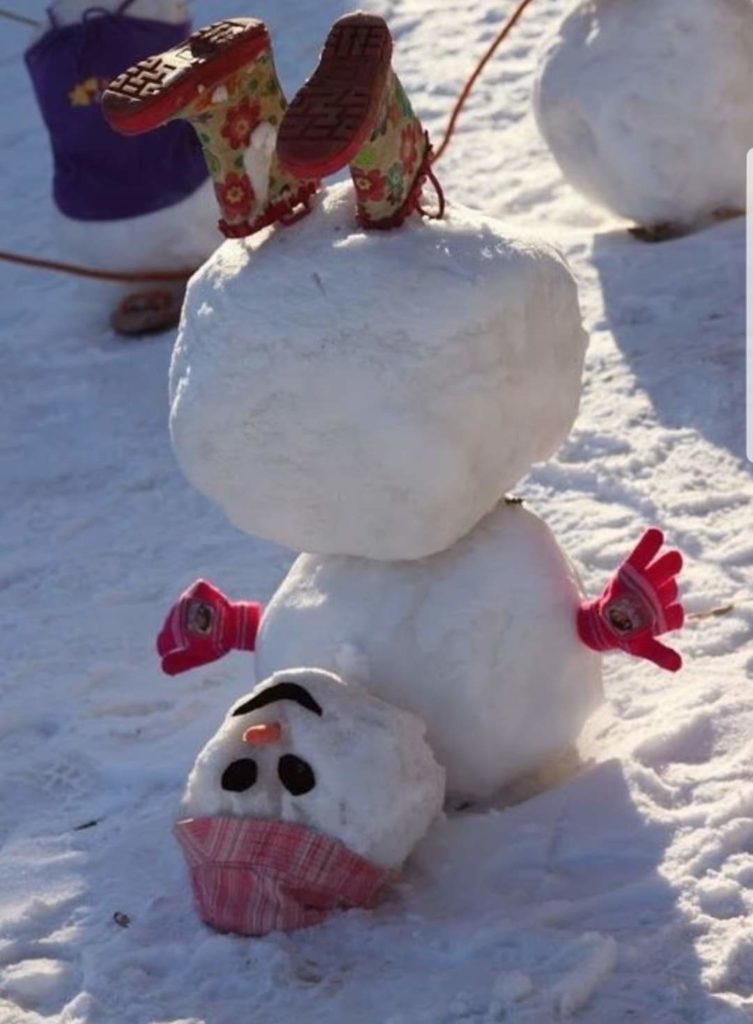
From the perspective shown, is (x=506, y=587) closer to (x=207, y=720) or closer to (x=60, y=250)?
(x=207, y=720)

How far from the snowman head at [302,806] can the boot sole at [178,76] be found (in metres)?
0.52

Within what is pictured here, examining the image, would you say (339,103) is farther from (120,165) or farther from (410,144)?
(120,165)

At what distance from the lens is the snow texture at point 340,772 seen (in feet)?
6.12

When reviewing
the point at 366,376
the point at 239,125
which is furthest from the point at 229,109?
the point at 366,376

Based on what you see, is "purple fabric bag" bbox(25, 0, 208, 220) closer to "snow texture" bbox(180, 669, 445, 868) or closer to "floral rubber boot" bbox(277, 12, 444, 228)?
"floral rubber boot" bbox(277, 12, 444, 228)

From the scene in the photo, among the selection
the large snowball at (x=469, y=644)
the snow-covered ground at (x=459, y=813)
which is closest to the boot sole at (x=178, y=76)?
the large snowball at (x=469, y=644)

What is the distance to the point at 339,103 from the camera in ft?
5.90

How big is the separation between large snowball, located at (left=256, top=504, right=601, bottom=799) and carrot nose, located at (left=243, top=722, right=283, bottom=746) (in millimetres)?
123

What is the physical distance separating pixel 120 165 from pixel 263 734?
5.45 ft

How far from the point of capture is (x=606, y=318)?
10.1 feet

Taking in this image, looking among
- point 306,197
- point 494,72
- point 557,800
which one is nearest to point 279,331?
point 306,197

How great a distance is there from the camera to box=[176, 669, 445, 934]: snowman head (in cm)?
187

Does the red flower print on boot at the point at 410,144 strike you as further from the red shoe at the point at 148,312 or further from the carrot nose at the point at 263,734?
the red shoe at the point at 148,312

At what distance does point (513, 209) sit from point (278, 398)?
167 cm
